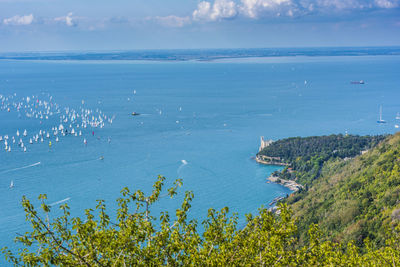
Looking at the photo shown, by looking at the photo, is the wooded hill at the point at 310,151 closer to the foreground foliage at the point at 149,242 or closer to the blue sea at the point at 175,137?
the blue sea at the point at 175,137

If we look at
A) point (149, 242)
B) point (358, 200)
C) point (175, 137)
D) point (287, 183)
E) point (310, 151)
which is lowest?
point (287, 183)

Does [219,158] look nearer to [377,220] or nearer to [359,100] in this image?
[377,220]

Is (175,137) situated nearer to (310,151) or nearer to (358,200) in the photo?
(310,151)

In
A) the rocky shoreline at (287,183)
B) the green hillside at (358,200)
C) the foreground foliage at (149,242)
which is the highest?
the foreground foliage at (149,242)

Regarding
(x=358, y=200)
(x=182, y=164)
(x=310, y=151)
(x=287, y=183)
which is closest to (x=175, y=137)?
(x=182, y=164)

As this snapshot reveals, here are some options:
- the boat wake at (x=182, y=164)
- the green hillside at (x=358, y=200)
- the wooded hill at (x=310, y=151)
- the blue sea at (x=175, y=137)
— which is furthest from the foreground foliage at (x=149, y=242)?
the boat wake at (x=182, y=164)

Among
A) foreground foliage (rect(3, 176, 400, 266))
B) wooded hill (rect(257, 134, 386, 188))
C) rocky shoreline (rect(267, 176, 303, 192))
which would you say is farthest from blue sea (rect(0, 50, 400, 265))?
foreground foliage (rect(3, 176, 400, 266))
